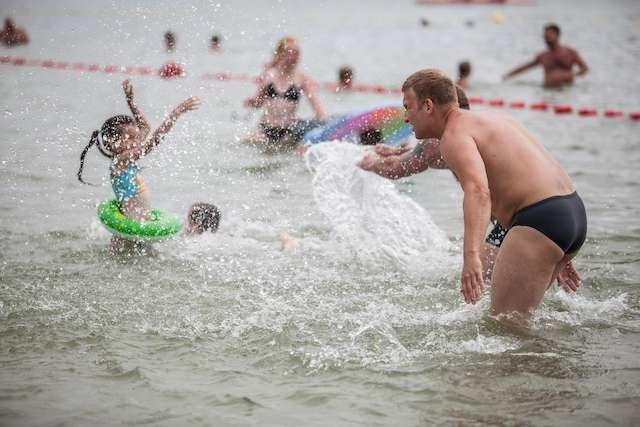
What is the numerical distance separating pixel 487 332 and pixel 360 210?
2410mm

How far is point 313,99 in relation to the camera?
1137 centimetres

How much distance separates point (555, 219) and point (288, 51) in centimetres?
674

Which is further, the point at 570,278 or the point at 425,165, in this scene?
the point at 425,165

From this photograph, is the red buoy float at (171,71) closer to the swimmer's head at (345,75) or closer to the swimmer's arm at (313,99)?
the swimmer's head at (345,75)

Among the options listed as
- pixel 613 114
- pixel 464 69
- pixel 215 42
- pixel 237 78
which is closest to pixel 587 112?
pixel 613 114

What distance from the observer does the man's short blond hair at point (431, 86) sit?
15.6 feet

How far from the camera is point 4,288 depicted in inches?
234

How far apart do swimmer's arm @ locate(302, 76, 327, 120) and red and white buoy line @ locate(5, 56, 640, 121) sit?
17.9ft

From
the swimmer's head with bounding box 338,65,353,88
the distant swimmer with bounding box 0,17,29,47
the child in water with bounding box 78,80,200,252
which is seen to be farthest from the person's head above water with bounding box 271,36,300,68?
the distant swimmer with bounding box 0,17,29,47

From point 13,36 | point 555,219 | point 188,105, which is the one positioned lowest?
point 555,219

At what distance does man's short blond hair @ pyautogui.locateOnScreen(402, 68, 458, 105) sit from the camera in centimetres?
475

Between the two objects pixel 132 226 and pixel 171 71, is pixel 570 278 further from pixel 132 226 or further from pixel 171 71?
pixel 171 71

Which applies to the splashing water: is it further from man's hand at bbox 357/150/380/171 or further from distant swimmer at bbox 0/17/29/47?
distant swimmer at bbox 0/17/29/47

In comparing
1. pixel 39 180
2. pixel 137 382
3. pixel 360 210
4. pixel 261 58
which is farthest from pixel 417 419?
pixel 261 58
